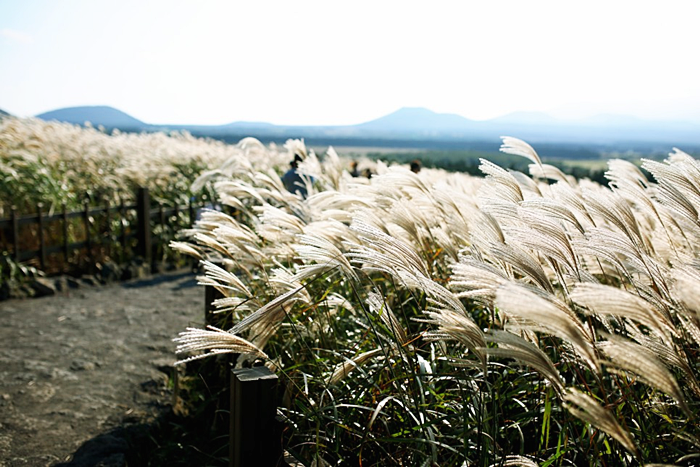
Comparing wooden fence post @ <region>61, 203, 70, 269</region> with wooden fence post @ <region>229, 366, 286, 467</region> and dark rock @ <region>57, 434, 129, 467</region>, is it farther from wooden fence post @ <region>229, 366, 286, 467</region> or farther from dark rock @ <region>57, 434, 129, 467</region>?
wooden fence post @ <region>229, 366, 286, 467</region>

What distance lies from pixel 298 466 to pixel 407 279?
73 cm

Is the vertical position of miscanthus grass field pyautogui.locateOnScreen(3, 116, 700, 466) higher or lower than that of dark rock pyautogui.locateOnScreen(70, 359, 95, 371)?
higher

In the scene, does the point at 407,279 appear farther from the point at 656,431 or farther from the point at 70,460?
the point at 70,460

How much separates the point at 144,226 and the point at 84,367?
4.17 metres

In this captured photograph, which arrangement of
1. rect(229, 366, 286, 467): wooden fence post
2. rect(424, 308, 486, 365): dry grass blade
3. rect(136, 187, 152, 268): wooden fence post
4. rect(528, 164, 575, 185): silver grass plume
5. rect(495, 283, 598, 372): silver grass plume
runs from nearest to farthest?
rect(495, 283, 598, 372): silver grass plume, rect(424, 308, 486, 365): dry grass blade, rect(229, 366, 286, 467): wooden fence post, rect(528, 164, 575, 185): silver grass plume, rect(136, 187, 152, 268): wooden fence post

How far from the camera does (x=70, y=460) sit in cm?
→ 354

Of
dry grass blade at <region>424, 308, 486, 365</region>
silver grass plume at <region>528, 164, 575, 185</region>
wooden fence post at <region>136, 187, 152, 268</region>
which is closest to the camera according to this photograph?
dry grass blade at <region>424, 308, 486, 365</region>

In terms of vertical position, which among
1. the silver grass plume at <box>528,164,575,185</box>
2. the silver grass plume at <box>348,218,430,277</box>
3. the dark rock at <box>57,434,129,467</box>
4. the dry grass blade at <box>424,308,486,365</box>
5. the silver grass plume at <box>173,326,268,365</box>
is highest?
the silver grass plume at <box>528,164,575,185</box>

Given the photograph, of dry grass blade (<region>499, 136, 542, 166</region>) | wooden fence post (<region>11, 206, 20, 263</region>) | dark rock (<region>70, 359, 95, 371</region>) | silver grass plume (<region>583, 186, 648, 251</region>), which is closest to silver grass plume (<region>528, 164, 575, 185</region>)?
dry grass blade (<region>499, 136, 542, 166</region>)

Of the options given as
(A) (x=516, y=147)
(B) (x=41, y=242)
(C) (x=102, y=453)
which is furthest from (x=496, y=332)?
(B) (x=41, y=242)

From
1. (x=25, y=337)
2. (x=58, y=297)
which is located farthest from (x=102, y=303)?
(x=25, y=337)

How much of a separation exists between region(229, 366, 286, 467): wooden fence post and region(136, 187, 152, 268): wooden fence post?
7022 millimetres

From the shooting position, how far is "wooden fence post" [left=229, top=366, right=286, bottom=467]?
6.97 ft

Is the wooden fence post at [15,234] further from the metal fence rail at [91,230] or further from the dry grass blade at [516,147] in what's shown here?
the dry grass blade at [516,147]
